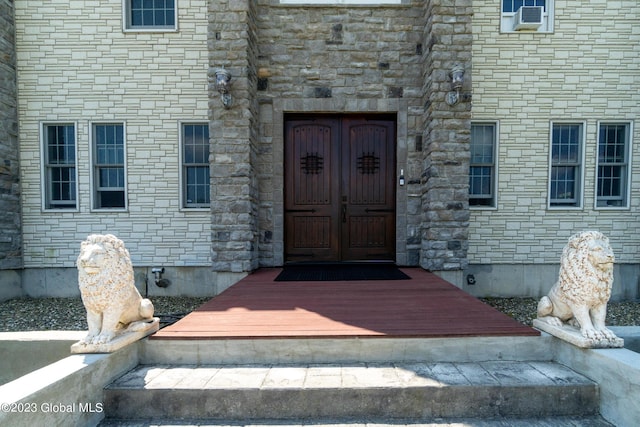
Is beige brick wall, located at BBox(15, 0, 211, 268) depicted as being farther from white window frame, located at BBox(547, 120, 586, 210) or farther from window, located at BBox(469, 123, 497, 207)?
white window frame, located at BBox(547, 120, 586, 210)

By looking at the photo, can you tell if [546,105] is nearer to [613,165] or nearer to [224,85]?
[613,165]

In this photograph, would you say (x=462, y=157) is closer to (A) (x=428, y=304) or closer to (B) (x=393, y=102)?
(B) (x=393, y=102)

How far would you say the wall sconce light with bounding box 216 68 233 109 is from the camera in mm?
4473

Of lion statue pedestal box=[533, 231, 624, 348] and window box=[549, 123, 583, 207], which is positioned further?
window box=[549, 123, 583, 207]

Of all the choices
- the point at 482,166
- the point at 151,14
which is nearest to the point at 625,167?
the point at 482,166

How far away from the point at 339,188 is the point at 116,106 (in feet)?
14.7

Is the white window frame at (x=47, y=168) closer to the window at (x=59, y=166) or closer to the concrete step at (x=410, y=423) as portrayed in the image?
the window at (x=59, y=166)

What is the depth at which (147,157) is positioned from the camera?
18.6 ft

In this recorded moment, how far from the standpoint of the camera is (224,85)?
450 centimetres

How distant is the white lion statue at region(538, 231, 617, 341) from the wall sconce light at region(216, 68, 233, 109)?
457cm

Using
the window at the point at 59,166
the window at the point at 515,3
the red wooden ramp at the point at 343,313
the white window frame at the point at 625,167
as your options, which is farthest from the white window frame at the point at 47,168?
the white window frame at the point at 625,167

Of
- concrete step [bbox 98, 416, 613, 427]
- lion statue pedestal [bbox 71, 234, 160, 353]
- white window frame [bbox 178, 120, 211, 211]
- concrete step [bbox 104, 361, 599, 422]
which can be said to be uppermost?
white window frame [bbox 178, 120, 211, 211]

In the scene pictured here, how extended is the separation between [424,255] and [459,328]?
2.51 meters

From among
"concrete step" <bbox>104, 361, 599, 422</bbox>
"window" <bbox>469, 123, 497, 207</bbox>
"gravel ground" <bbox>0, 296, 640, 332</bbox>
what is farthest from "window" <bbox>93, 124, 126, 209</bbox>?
"window" <bbox>469, 123, 497, 207</bbox>
